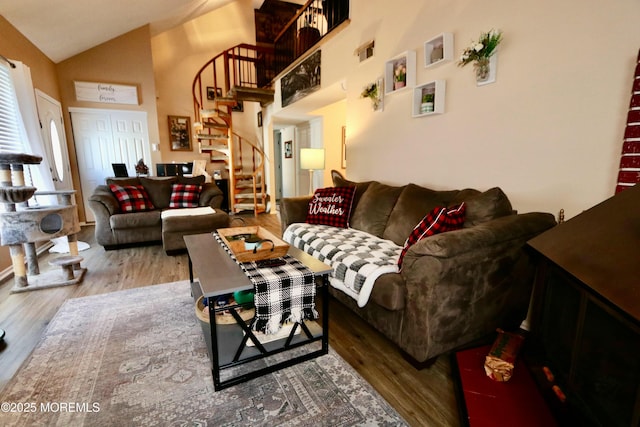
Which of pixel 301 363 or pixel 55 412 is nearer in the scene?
pixel 55 412

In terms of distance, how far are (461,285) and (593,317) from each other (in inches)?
21.3

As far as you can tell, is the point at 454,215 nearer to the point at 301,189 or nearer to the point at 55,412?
the point at 55,412

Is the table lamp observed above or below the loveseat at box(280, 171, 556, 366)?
above

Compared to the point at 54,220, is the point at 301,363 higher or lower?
lower

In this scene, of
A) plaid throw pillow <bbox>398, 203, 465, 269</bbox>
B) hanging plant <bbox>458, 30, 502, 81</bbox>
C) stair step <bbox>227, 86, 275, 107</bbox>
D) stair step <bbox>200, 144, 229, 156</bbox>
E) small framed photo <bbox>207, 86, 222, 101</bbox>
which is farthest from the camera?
small framed photo <bbox>207, 86, 222, 101</bbox>

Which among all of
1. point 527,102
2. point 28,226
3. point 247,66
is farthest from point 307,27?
point 28,226

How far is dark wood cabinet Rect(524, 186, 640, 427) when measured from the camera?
804 mm

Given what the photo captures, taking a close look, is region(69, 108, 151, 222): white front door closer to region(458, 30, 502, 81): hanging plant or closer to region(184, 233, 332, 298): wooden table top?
region(184, 233, 332, 298): wooden table top

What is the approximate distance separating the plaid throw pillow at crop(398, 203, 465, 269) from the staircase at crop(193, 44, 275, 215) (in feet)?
15.2

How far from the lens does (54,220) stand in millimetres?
2553

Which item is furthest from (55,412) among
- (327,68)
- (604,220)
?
(327,68)

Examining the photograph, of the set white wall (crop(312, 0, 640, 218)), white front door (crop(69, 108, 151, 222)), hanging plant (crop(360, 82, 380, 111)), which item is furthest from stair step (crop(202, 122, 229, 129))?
white wall (crop(312, 0, 640, 218))

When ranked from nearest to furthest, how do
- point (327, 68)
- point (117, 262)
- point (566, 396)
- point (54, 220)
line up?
point (566, 396) → point (54, 220) → point (117, 262) → point (327, 68)

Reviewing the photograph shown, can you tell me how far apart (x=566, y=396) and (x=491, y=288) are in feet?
1.88
